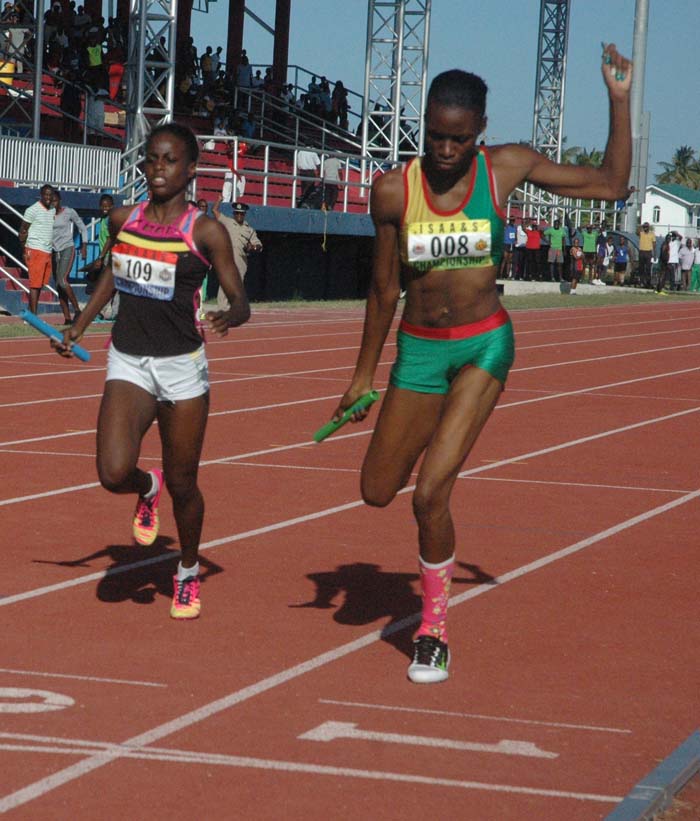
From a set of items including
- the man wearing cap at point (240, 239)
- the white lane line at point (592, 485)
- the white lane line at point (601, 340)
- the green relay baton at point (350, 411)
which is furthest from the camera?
the white lane line at point (601, 340)

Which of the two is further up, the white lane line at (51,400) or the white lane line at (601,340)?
the white lane line at (51,400)

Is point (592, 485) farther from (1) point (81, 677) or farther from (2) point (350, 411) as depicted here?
(1) point (81, 677)

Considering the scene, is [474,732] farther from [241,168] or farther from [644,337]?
[241,168]

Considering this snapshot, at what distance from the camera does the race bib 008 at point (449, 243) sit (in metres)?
6.22

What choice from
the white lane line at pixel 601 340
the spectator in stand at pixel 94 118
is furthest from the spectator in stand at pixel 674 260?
the spectator in stand at pixel 94 118

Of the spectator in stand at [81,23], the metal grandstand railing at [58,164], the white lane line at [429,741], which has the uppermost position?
the spectator in stand at [81,23]

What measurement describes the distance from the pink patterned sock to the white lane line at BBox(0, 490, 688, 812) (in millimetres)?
403

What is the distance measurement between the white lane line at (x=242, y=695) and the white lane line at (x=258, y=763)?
0.20ft

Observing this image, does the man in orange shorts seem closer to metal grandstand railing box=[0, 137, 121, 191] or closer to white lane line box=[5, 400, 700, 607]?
metal grandstand railing box=[0, 137, 121, 191]

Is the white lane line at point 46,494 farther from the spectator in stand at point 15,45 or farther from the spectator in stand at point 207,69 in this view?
the spectator in stand at point 207,69

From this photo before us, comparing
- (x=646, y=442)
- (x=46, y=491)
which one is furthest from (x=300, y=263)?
(x=46, y=491)

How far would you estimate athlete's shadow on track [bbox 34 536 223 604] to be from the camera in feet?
24.7

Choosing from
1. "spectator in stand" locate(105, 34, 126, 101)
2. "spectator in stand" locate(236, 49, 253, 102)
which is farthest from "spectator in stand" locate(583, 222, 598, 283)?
"spectator in stand" locate(105, 34, 126, 101)

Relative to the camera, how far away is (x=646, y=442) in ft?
45.9
